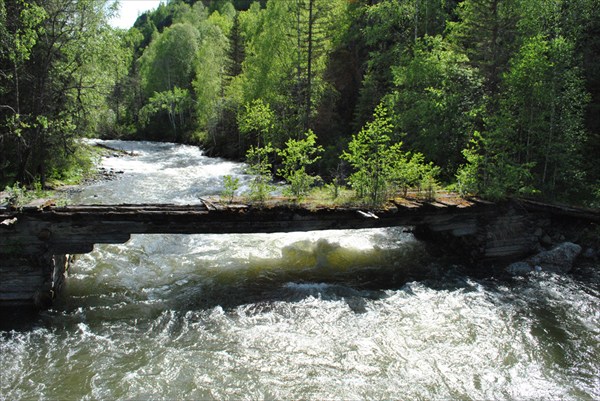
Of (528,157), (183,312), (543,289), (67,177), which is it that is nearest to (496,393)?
(543,289)

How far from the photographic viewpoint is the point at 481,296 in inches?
379

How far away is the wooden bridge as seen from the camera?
28.6 ft

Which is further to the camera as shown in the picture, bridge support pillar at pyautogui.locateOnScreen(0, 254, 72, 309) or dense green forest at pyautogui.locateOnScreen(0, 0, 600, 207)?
dense green forest at pyautogui.locateOnScreen(0, 0, 600, 207)

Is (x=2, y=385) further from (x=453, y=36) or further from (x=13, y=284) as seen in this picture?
(x=453, y=36)

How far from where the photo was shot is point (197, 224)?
31.9 feet

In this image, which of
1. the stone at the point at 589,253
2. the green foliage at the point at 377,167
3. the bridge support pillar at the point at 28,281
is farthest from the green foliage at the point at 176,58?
the stone at the point at 589,253

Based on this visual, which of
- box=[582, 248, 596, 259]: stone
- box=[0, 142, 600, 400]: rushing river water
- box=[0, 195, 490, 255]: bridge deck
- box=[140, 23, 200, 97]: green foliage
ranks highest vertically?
box=[140, 23, 200, 97]: green foliage

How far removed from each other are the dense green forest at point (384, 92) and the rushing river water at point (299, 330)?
2684 mm

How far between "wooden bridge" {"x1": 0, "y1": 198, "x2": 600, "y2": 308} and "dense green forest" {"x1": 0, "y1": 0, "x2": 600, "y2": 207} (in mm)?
884

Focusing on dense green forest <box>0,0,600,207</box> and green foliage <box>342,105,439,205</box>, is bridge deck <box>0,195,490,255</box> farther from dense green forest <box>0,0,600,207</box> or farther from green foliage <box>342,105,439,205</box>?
dense green forest <box>0,0,600,207</box>

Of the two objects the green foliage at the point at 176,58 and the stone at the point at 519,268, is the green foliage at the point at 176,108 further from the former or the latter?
the stone at the point at 519,268

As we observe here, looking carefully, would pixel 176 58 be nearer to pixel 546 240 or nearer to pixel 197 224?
pixel 197 224

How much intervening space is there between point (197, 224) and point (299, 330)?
3636 mm

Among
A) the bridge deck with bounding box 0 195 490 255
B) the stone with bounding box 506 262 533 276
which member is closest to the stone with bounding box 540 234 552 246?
the stone with bounding box 506 262 533 276
